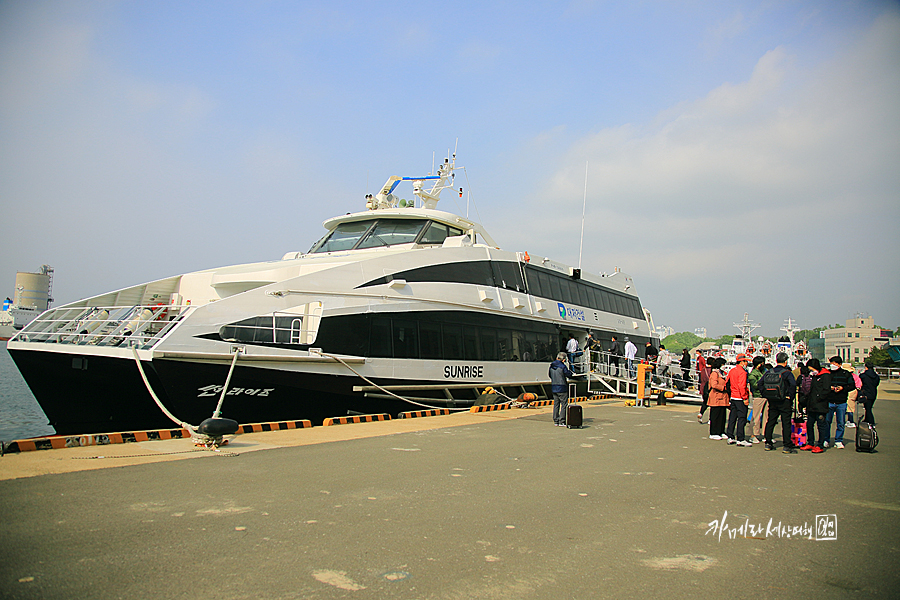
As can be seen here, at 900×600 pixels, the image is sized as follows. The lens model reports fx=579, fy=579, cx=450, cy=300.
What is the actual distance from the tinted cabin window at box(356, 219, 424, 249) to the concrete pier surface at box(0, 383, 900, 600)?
303 inches

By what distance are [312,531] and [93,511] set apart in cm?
163

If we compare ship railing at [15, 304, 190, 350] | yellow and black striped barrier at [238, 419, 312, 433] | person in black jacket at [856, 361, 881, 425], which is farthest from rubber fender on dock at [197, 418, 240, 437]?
person in black jacket at [856, 361, 881, 425]

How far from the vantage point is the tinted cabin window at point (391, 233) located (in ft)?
47.3

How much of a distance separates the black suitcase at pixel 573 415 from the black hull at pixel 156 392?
414cm

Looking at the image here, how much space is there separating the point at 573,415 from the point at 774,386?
3157 mm

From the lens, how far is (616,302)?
22.6m

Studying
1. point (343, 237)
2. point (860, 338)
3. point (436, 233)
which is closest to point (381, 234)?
point (343, 237)

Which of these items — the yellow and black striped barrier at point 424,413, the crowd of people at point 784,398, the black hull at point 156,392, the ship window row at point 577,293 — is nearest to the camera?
the crowd of people at point 784,398

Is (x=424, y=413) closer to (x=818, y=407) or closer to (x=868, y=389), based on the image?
(x=818, y=407)

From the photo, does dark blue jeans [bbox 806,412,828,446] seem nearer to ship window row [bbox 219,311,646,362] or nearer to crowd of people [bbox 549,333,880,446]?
crowd of people [bbox 549,333,880,446]

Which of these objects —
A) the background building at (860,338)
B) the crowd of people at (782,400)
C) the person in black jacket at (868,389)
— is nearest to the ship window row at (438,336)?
the crowd of people at (782,400)

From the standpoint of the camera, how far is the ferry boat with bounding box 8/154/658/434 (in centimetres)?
888

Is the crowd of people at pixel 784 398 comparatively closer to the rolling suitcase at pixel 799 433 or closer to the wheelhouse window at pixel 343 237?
the rolling suitcase at pixel 799 433

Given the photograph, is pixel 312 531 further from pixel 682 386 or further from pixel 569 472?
pixel 682 386
